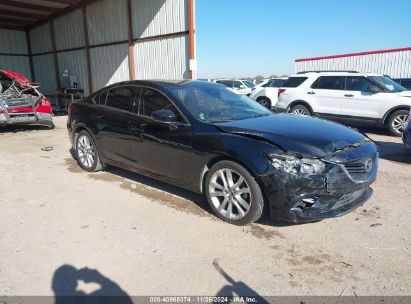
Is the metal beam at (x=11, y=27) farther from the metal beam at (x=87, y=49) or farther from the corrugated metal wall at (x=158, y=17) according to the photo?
the corrugated metal wall at (x=158, y=17)

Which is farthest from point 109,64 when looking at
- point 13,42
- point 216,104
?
point 216,104

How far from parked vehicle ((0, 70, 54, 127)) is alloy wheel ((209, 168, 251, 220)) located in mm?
8148

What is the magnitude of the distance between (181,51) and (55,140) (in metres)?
5.64

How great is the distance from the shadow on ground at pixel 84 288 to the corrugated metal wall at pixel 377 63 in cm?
2298

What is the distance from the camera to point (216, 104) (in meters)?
4.65

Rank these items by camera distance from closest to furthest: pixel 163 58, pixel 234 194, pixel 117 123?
pixel 234 194, pixel 117 123, pixel 163 58

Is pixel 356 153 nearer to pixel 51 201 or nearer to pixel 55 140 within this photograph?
pixel 51 201

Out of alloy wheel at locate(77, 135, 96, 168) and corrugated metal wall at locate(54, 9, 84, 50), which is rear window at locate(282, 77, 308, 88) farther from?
corrugated metal wall at locate(54, 9, 84, 50)

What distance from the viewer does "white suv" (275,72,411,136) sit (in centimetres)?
914

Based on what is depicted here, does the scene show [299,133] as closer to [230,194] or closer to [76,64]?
[230,194]

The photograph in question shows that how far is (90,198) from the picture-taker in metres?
4.76

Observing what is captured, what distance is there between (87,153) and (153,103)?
2.04 meters

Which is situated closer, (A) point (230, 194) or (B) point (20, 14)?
(A) point (230, 194)

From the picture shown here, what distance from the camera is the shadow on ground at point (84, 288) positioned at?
263 cm
